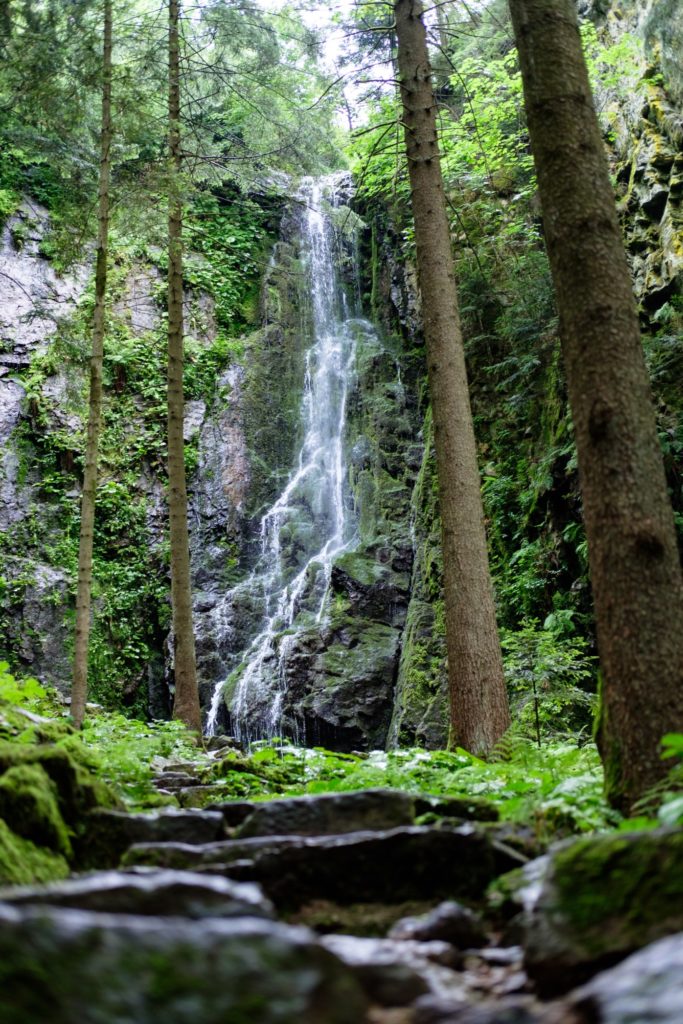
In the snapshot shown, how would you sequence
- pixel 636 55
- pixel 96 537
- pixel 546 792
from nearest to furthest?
pixel 546 792
pixel 636 55
pixel 96 537

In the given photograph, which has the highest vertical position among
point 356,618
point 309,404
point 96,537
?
point 309,404

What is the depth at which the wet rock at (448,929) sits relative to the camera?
7.27ft

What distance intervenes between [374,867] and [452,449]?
4.98 meters

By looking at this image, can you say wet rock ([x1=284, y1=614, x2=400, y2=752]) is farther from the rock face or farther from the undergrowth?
the undergrowth

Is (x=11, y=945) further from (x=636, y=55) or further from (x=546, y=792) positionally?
(x=636, y=55)

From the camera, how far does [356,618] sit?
1324 cm

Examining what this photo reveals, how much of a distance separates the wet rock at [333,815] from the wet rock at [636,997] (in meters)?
1.63

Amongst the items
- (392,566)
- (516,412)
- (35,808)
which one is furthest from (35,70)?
(35,808)

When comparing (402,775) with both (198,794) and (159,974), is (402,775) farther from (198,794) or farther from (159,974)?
(159,974)

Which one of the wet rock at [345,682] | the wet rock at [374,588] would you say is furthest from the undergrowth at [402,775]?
the wet rock at [374,588]

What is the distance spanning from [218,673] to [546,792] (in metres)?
10.9

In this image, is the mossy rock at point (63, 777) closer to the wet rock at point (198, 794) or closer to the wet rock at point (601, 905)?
the wet rock at point (198, 794)

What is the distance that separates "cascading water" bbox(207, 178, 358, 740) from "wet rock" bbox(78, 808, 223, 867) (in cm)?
925

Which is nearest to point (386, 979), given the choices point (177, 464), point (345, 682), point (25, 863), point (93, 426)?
point (25, 863)
